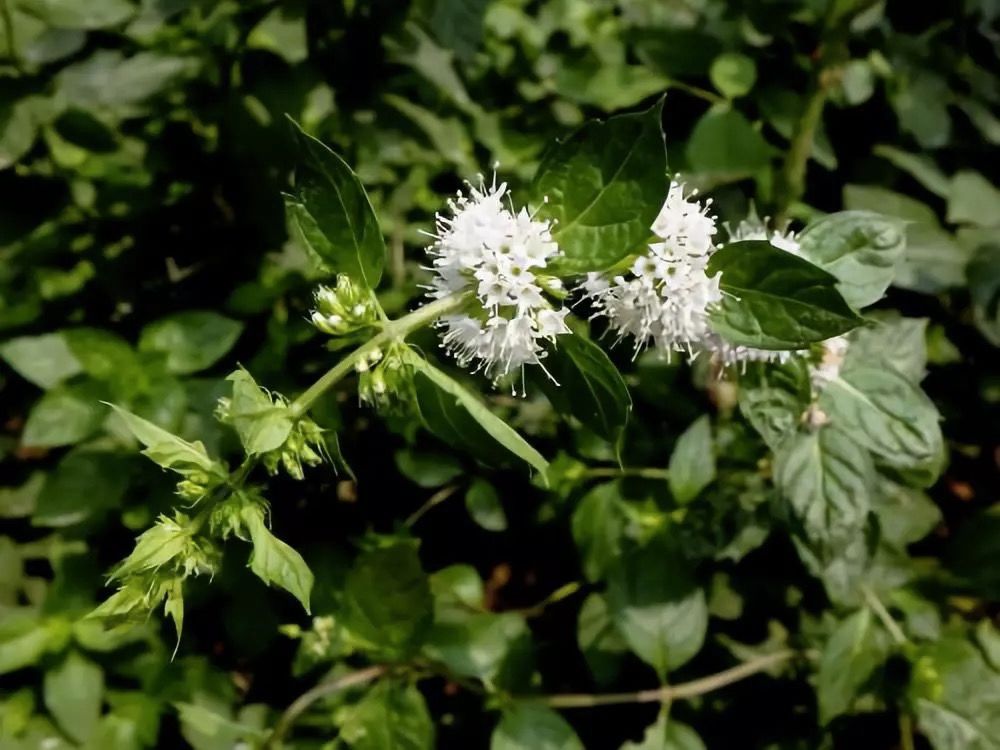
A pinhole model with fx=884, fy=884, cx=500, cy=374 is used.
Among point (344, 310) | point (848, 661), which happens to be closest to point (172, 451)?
point (344, 310)

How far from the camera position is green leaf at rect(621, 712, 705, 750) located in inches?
54.0

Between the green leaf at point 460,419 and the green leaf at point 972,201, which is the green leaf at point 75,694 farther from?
the green leaf at point 972,201

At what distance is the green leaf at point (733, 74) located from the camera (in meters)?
1.70

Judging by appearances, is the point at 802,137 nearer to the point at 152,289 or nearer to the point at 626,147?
the point at 626,147

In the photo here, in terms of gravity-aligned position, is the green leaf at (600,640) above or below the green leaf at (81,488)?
below

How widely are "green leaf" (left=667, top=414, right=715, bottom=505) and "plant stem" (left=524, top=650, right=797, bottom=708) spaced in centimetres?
32

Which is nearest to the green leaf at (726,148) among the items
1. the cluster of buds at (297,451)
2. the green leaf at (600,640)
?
the green leaf at (600,640)

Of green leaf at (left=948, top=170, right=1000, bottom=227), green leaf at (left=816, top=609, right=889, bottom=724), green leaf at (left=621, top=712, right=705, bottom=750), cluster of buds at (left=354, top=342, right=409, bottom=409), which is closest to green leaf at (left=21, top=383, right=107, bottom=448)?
cluster of buds at (left=354, top=342, right=409, bottom=409)

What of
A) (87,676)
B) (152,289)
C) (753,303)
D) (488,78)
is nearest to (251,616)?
(87,676)

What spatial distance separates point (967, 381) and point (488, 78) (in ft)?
3.86

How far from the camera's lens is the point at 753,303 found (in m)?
0.93

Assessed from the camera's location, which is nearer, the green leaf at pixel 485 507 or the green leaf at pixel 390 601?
the green leaf at pixel 390 601

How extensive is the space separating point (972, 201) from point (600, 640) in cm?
115

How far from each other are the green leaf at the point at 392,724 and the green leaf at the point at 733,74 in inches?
48.3
